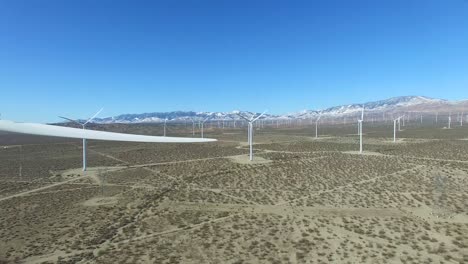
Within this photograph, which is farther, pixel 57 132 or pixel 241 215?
pixel 241 215

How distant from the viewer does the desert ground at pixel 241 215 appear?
20594mm

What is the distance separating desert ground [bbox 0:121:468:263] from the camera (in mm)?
20594

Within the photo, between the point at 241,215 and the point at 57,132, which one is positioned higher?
the point at 57,132

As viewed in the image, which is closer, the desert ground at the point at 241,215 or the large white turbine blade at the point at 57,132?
the large white turbine blade at the point at 57,132

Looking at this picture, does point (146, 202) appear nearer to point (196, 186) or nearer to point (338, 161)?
point (196, 186)

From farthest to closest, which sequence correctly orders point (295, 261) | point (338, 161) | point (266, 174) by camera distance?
point (338, 161) → point (266, 174) → point (295, 261)

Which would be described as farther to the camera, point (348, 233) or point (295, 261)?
point (348, 233)

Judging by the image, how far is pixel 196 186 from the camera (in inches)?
1553

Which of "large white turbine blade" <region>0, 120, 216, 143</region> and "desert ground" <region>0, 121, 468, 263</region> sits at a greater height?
"large white turbine blade" <region>0, 120, 216, 143</region>

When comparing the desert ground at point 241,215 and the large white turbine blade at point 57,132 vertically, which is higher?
the large white turbine blade at point 57,132

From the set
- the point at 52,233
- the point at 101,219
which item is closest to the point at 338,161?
the point at 101,219

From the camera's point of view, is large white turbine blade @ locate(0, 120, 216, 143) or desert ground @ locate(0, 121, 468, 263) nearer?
large white turbine blade @ locate(0, 120, 216, 143)

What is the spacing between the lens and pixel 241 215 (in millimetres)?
28062

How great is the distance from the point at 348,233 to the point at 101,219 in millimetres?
17712
